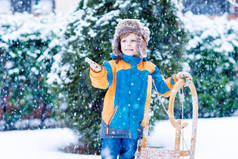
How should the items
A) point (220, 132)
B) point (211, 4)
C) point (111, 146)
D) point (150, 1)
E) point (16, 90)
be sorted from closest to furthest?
point (111, 146)
point (150, 1)
point (220, 132)
point (16, 90)
point (211, 4)

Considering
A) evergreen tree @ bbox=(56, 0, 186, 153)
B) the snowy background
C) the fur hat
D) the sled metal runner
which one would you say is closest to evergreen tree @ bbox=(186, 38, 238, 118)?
the snowy background

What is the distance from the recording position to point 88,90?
147 inches

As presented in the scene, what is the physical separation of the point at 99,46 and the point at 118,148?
146 cm

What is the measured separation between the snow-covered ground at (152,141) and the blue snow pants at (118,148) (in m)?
1.14

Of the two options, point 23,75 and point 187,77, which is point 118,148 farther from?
point 23,75

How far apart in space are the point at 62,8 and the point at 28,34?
317cm

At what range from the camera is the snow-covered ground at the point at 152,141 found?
12.8ft

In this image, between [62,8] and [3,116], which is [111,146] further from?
[62,8]

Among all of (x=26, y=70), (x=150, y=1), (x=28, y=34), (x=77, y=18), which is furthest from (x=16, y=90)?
(x=150, y=1)

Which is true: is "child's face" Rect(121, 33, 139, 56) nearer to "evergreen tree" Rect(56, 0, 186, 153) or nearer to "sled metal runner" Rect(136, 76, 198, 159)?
"sled metal runner" Rect(136, 76, 198, 159)

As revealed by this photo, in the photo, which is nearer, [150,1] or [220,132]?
[150,1]

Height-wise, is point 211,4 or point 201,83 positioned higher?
point 211,4

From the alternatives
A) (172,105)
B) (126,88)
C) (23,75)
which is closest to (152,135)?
(126,88)

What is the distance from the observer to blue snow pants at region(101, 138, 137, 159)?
2.57 m
